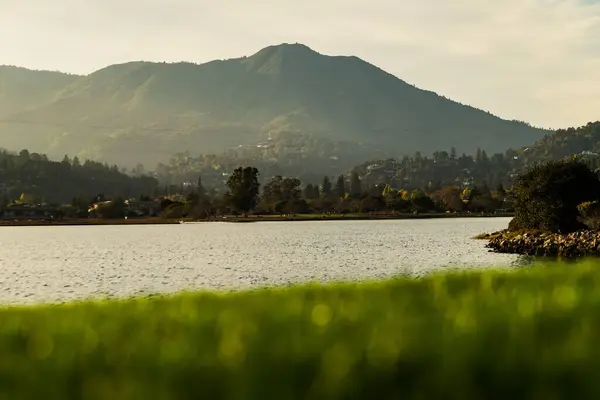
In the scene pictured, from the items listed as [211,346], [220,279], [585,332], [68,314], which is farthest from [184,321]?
[220,279]

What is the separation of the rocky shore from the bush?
205cm

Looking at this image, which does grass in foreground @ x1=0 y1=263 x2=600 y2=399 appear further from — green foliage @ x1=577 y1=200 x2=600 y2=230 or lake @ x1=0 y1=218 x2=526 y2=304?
green foliage @ x1=577 y1=200 x2=600 y2=230

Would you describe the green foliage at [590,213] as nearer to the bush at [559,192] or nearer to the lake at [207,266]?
the bush at [559,192]

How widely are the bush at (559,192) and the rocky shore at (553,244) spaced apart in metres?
2.05

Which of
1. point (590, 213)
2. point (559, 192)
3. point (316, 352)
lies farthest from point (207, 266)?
point (316, 352)

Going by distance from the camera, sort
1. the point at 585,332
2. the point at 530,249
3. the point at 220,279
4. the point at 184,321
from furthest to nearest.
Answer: the point at 530,249 → the point at 220,279 → the point at 184,321 → the point at 585,332

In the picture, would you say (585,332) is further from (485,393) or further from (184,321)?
(184,321)

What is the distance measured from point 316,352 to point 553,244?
233 feet

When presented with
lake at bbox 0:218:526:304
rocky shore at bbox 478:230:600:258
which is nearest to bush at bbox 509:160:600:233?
rocky shore at bbox 478:230:600:258

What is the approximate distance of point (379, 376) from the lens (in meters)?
5.61

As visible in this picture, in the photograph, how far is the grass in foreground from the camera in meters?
5.56

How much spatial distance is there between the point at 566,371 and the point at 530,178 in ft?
264

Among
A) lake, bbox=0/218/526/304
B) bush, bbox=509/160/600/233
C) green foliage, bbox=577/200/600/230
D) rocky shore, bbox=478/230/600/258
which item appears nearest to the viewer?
lake, bbox=0/218/526/304

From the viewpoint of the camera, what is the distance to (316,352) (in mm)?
6105
